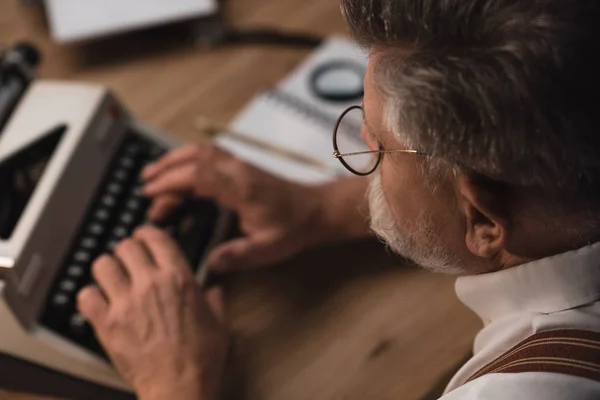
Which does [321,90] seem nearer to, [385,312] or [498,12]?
[385,312]

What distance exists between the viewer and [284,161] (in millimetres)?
991

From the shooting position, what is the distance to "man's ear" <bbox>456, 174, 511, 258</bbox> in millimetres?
512

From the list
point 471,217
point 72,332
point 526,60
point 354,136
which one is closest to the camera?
point 526,60

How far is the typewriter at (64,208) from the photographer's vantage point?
0.75 m

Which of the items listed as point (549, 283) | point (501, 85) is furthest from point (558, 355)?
point (501, 85)

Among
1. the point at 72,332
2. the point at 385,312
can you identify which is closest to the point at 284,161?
the point at 385,312

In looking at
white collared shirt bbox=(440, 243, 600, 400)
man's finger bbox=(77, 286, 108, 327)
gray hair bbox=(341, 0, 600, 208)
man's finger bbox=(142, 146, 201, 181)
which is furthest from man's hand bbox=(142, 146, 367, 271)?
gray hair bbox=(341, 0, 600, 208)

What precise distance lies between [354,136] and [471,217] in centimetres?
45

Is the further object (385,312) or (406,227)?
(385,312)

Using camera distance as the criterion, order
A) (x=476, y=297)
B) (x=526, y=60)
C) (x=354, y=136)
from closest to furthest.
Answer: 1. (x=526, y=60)
2. (x=476, y=297)
3. (x=354, y=136)

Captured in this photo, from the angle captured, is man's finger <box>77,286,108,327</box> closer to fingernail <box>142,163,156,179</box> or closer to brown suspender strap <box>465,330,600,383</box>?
fingernail <box>142,163,156,179</box>

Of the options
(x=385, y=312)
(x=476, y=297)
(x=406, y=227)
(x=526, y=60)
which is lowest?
(x=385, y=312)

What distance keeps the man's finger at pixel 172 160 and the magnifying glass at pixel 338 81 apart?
0.84 feet

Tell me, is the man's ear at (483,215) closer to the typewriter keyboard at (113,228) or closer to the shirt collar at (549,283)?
the shirt collar at (549,283)
